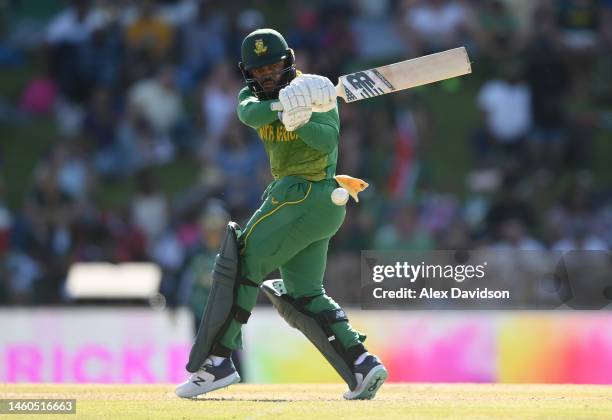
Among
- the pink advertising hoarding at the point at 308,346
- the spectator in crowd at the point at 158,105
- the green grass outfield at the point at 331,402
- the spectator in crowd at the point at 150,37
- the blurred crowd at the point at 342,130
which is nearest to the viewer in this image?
the green grass outfield at the point at 331,402

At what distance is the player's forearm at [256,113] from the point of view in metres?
6.62

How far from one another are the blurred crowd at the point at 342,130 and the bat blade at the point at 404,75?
5.14m

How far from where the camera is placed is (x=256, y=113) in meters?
6.66

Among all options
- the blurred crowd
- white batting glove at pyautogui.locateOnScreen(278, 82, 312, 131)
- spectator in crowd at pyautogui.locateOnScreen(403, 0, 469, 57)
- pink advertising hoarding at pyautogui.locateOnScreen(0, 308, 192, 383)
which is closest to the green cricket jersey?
white batting glove at pyautogui.locateOnScreen(278, 82, 312, 131)

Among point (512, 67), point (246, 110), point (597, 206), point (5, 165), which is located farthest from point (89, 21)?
point (246, 110)

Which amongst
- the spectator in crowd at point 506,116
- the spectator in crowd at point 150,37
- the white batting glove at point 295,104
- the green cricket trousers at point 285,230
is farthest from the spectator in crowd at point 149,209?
the white batting glove at point 295,104

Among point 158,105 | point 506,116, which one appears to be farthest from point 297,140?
point 158,105

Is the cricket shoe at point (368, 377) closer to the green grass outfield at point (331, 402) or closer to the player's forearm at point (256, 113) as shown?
the green grass outfield at point (331, 402)

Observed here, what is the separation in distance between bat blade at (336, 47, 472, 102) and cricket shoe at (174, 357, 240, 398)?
4.97ft

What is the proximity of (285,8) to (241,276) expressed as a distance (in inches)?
395

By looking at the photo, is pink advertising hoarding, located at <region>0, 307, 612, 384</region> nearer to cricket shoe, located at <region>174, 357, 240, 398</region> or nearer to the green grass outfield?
the green grass outfield

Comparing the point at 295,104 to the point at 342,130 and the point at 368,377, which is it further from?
the point at 342,130

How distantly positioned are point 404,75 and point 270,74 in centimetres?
70

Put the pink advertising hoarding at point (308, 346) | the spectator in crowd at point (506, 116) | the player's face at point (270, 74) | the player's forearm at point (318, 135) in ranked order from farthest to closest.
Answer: the spectator in crowd at point (506, 116) < the pink advertising hoarding at point (308, 346) < the player's face at point (270, 74) < the player's forearm at point (318, 135)
